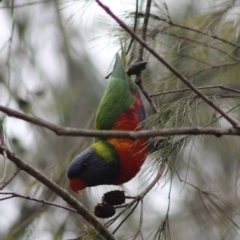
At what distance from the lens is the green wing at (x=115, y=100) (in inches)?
96.3

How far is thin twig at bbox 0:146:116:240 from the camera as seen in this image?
140cm

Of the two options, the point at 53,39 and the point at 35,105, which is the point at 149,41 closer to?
the point at 35,105

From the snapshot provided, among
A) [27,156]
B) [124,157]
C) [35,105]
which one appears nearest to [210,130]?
[124,157]

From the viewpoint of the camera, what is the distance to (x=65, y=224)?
227cm

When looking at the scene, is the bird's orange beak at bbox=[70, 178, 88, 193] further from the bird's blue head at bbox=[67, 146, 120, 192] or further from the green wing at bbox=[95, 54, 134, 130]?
the green wing at bbox=[95, 54, 134, 130]

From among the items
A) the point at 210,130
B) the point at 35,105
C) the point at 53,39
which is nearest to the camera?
the point at 210,130

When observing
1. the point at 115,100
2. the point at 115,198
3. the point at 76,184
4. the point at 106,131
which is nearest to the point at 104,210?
the point at 115,198

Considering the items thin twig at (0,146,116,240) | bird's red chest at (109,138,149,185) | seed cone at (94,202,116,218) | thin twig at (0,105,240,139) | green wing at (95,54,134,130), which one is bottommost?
thin twig at (0,105,240,139)

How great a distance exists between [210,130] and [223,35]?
150cm

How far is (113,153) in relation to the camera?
7.68 ft

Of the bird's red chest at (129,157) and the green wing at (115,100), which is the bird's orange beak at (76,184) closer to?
the bird's red chest at (129,157)

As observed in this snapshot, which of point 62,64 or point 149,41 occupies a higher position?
point 62,64

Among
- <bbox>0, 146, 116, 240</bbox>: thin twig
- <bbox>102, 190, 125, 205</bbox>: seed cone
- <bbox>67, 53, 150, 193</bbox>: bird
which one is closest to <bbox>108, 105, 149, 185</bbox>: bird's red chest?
<bbox>67, 53, 150, 193</bbox>: bird

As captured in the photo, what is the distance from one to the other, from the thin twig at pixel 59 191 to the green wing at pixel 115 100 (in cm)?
91
